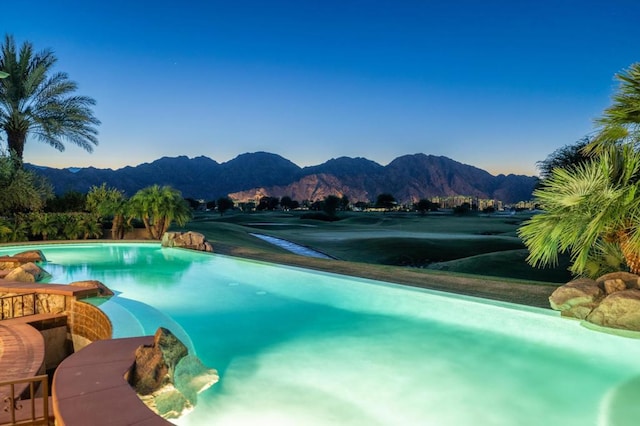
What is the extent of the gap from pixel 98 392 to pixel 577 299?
5.84m

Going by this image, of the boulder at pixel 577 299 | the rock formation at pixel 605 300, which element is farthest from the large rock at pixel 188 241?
the rock formation at pixel 605 300

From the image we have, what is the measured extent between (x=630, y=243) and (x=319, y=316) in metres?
4.50

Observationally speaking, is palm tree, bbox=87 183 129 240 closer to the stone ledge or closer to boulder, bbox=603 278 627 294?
the stone ledge

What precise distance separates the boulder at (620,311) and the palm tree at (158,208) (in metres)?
15.4

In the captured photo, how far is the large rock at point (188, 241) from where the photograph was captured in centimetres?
1452

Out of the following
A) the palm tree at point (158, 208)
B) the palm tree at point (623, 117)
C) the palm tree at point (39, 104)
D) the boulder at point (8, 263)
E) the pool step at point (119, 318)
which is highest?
the palm tree at point (39, 104)

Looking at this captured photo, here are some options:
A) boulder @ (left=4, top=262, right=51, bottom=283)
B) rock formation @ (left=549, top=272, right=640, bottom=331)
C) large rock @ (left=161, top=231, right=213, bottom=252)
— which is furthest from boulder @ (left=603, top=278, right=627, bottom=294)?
large rock @ (left=161, top=231, right=213, bottom=252)

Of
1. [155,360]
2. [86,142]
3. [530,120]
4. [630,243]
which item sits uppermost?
[530,120]

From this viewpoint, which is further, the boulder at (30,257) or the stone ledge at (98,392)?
the boulder at (30,257)

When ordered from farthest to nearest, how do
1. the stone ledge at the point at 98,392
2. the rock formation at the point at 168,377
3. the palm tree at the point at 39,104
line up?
1. the palm tree at the point at 39,104
2. the rock formation at the point at 168,377
3. the stone ledge at the point at 98,392

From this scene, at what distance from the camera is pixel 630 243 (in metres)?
5.65

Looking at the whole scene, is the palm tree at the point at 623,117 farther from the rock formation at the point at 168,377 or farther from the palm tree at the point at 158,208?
the palm tree at the point at 158,208

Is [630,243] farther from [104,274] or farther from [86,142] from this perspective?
[86,142]

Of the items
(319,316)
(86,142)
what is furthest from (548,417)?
(86,142)
